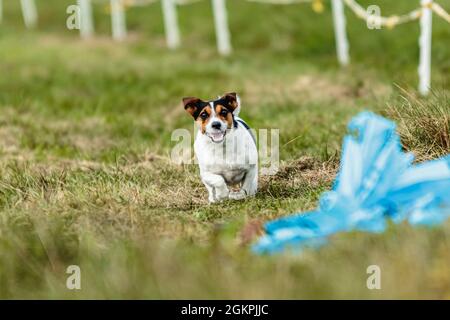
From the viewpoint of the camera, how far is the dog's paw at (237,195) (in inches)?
221

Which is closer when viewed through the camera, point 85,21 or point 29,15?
point 85,21

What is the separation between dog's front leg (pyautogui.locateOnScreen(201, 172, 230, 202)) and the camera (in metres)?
5.49

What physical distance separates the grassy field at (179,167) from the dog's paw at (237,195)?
0.11m

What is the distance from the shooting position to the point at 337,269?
3654mm

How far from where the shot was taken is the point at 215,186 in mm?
5516

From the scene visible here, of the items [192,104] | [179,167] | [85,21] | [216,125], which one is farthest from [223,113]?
[85,21]

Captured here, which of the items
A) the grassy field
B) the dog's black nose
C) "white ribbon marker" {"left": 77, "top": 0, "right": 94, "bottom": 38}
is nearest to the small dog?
the dog's black nose

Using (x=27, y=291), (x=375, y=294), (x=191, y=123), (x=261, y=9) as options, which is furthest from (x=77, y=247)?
(x=261, y=9)

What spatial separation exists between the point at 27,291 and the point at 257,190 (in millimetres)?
2239

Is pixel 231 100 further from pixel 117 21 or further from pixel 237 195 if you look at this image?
pixel 117 21

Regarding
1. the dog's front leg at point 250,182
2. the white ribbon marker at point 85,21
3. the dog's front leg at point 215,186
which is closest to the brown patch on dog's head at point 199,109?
the dog's front leg at point 215,186

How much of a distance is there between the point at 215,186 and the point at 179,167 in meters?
1.20

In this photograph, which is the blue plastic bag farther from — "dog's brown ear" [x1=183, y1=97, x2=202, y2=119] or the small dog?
"dog's brown ear" [x1=183, y1=97, x2=202, y2=119]

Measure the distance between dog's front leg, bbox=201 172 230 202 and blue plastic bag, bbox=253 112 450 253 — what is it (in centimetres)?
88
